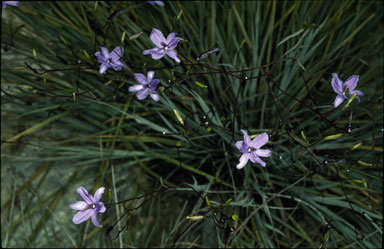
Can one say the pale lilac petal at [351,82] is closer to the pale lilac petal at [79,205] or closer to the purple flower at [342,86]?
the purple flower at [342,86]

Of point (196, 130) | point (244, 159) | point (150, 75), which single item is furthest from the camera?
point (196, 130)

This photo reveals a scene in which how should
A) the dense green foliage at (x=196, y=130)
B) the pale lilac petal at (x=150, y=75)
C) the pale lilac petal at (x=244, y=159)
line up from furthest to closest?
the dense green foliage at (x=196, y=130) < the pale lilac petal at (x=150, y=75) < the pale lilac petal at (x=244, y=159)

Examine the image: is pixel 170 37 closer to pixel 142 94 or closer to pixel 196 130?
pixel 142 94

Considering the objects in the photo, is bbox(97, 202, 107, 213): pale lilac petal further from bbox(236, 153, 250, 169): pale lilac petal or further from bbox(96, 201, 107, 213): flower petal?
bbox(236, 153, 250, 169): pale lilac petal

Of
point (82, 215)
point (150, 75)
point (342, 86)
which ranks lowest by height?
point (82, 215)

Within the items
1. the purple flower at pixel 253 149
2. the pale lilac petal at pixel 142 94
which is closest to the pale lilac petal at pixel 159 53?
the pale lilac petal at pixel 142 94

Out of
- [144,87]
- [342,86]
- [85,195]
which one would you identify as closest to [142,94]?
[144,87]

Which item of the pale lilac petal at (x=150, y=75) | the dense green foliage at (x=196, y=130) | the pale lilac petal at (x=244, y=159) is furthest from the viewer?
the dense green foliage at (x=196, y=130)
